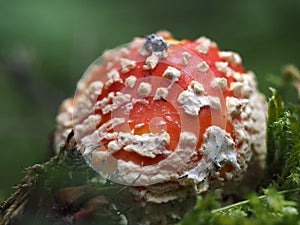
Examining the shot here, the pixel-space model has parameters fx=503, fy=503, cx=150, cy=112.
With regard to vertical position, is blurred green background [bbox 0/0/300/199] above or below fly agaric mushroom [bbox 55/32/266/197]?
above

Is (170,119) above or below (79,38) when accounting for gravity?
below

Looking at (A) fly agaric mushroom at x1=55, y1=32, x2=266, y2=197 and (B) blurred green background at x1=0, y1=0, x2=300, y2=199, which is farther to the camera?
(B) blurred green background at x1=0, y1=0, x2=300, y2=199

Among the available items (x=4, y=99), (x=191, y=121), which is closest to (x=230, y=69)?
(x=191, y=121)

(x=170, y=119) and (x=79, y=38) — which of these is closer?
(x=170, y=119)

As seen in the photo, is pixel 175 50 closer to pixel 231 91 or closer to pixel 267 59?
pixel 231 91
